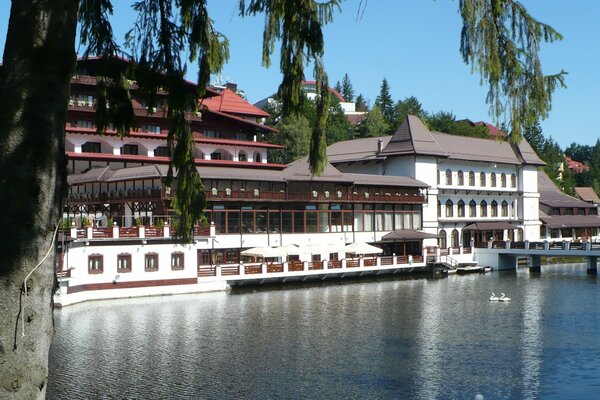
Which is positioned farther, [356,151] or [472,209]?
[356,151]

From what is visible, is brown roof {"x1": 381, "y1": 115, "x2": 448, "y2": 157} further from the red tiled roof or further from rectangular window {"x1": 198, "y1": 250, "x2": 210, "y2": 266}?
rectangular window {"x1": 198, "y1": 250, "x2": 210, "y2": 266}

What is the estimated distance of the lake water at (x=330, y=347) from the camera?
21.5 meters

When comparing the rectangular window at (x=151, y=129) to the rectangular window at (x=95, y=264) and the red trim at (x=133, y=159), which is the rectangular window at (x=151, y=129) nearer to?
the red trim at (x=133, y=159)

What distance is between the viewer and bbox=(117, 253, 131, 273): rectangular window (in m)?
43.7

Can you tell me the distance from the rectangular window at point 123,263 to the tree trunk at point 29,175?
3906 cm

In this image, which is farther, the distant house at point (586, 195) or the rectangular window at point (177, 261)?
the distant house at point (586, 195)

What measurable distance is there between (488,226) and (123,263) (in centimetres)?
4104

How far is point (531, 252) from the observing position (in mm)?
61219

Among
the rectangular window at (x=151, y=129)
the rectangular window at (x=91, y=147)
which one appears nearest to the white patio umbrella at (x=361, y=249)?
the rectangular window at (x=151, y=129)

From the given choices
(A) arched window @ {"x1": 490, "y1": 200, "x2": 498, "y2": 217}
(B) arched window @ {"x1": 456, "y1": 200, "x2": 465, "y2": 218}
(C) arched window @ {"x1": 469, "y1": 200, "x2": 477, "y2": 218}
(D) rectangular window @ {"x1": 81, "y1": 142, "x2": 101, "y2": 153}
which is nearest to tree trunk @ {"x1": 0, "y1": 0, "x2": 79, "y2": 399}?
(D) rectangular window @ {"x1": 81, "y1": 142, "x2": 101, "y2": 153}

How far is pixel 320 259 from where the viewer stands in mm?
57500

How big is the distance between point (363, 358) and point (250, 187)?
29.3 metres

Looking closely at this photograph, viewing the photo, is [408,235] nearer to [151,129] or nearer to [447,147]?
[447,147]

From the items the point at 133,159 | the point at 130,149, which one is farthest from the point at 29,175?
Result: the point at 130,149
